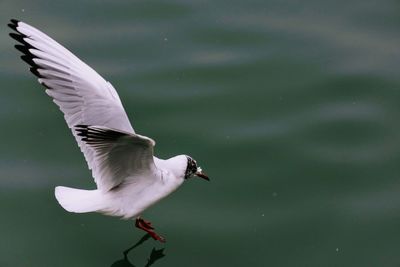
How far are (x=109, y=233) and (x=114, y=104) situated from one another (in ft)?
2.76

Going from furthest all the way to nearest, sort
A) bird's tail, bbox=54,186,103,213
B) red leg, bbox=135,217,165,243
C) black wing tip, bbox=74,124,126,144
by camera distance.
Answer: red leg, bbox=135,217,165,243, bird's tail, bbox=54,186,103,213, black wing tip, bbox=74,124,126,144

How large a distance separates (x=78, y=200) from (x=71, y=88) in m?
0.75

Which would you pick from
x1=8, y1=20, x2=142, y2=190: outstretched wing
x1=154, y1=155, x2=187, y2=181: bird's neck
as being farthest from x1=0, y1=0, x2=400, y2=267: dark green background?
x1=8, y1=20, x2=142, y2=190: outstretched wing

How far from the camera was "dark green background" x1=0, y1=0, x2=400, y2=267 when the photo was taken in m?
5.13

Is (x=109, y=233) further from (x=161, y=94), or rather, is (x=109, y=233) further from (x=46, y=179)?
(x=161, y=94)

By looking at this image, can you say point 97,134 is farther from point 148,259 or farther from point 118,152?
point 148,259

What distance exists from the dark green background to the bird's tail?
0.37 metres

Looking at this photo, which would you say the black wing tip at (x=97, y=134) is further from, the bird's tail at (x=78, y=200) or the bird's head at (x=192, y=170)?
the bird's head at (x=192, y=170)

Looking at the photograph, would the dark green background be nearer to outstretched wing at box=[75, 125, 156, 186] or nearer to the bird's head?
the bird's head

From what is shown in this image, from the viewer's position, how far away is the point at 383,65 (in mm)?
6805

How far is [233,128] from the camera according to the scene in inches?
239

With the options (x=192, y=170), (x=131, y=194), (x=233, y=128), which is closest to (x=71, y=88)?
(x=131, y=194)

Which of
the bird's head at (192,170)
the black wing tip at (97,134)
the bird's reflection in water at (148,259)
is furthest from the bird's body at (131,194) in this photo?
the black wing tip at (97,134)

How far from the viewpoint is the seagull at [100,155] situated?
476cm
